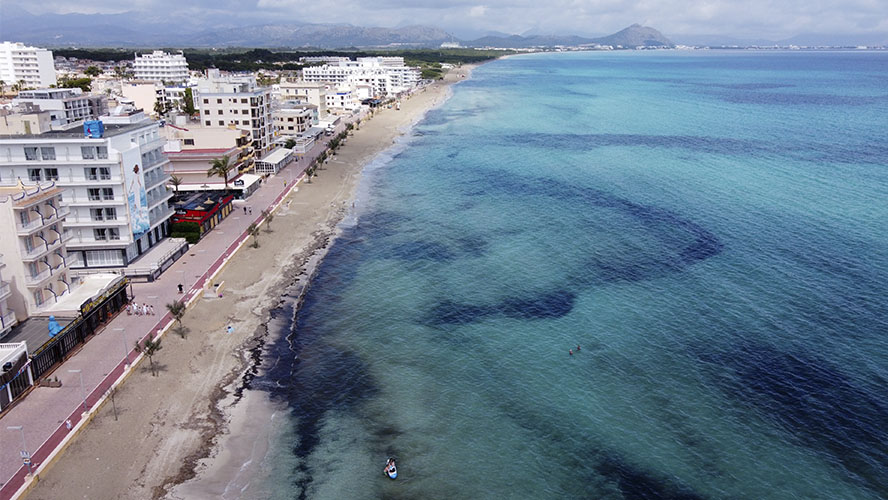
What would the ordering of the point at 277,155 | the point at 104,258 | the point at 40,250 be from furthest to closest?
the point at 277,155 < the point at 104,258 < the point at 40,250

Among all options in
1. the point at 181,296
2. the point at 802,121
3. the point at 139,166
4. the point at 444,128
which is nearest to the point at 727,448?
the point at 181,296

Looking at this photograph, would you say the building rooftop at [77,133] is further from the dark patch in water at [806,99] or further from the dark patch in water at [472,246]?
the dark patch in water at [806,99]

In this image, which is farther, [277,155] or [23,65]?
[23,65]

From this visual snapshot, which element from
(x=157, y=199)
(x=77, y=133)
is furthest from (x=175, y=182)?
(x=77, y=133)

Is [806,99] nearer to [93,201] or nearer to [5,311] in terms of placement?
[93,201]

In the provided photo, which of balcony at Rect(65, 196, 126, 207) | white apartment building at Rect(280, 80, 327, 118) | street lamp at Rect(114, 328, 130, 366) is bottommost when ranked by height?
street lamp at Rect(114, 328, 130, 366)

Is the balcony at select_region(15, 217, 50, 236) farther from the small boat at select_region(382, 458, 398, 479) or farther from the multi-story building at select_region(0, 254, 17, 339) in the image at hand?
the small boat at select_region(382, 458, 398, 479)

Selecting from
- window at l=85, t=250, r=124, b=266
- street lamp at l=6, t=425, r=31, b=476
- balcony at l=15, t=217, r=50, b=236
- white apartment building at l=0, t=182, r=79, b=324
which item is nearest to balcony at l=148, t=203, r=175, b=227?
window at l=85, t=250, r=124, b=266

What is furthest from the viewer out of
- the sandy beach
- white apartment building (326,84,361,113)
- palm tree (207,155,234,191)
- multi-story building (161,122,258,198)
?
white apartment building (326,84,361,113)
